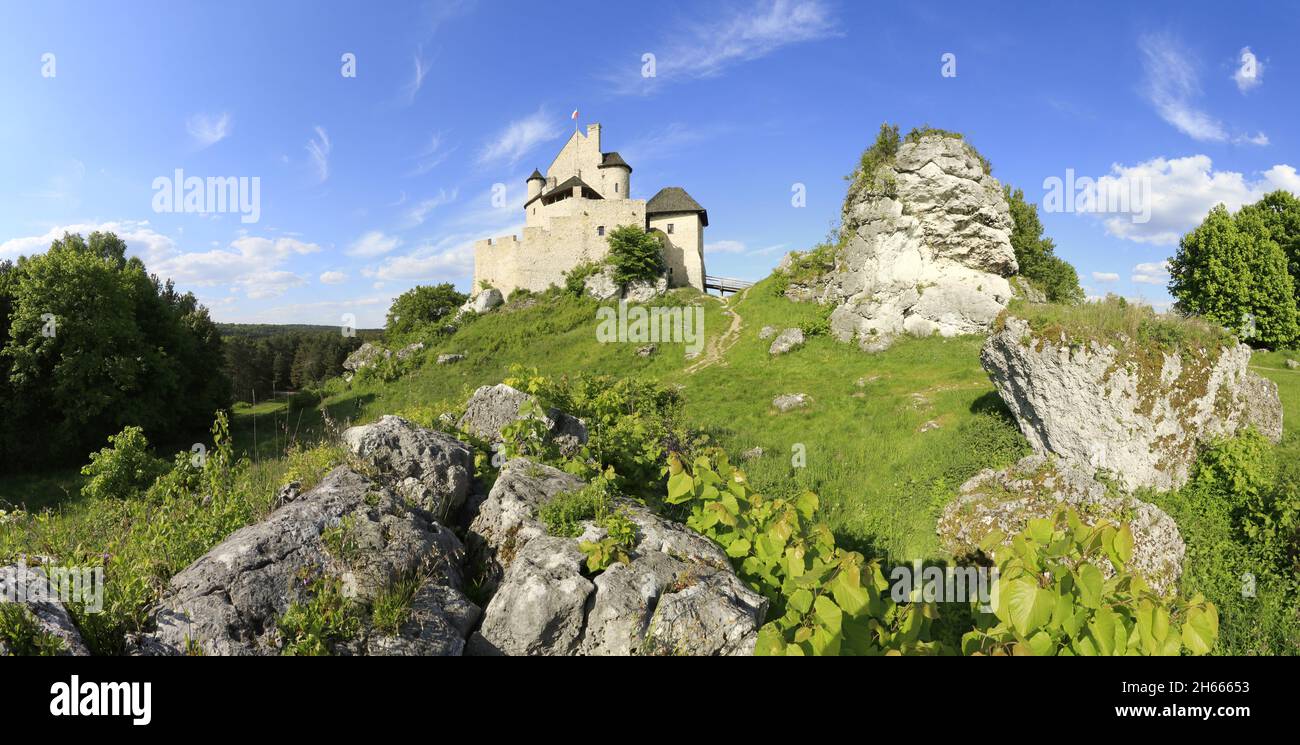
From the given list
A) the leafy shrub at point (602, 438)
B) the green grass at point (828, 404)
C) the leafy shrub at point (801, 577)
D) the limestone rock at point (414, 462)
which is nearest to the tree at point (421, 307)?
the green grass at point (828, 404)

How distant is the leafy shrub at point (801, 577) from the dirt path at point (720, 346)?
70.4 feet

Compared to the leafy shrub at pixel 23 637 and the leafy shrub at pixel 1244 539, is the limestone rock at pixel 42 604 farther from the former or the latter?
the leafy shrub at pixel 1244 539

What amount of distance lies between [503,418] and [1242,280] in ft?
142

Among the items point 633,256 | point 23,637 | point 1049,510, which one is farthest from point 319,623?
point 633,256

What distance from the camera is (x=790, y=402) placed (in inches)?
747

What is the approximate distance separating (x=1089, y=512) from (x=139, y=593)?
44.8 feet

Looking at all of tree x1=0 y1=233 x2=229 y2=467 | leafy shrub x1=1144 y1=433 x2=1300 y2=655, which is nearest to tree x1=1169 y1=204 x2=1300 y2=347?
leafy shrub x1=1144 y1=433 x2=1300 y2=655

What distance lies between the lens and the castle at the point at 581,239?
145 feet

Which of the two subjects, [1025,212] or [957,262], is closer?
[957,262]

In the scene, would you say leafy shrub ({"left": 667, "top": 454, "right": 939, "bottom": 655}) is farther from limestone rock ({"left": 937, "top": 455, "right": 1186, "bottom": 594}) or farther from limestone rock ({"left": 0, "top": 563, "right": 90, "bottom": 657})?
limestone rock ({"left": 937, "top": 455, "right": 1186, "bottom": 594})
